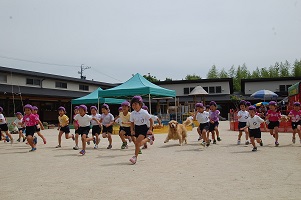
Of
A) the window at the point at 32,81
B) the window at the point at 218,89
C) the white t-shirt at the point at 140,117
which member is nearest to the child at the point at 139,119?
the white t-shirt at the point at 140,117

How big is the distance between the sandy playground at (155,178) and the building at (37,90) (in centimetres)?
2042

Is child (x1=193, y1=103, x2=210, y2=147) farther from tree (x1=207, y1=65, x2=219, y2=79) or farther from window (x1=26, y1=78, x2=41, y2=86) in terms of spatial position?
tree (x1=207, y1=65, x2=219, y2=79)

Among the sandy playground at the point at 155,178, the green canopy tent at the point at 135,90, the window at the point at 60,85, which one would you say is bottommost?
the sandy playground at the point at 155,178

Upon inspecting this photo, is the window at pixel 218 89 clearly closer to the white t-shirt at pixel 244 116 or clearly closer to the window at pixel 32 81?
the window at pixel 32 81

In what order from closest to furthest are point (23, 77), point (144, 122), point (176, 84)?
point (144, 122) → point (23, 77) → point (176, 84)

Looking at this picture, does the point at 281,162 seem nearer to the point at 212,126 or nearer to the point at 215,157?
the point at 215,157

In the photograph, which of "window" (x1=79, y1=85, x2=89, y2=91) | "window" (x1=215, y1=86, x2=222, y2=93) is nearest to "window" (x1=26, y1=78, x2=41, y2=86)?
"window" (x1=79, y1=85, x2=89, y2=91)

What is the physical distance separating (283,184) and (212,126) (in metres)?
6.56

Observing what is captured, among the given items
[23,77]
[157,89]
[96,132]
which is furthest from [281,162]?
[23,77]

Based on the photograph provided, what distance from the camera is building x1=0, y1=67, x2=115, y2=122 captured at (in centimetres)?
2673

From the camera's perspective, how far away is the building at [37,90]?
2673cm

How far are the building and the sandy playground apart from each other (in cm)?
2042

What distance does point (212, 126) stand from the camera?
37.3 feet

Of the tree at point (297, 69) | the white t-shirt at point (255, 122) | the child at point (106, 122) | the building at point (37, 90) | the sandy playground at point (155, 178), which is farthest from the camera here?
the tree at point (297, 69)
